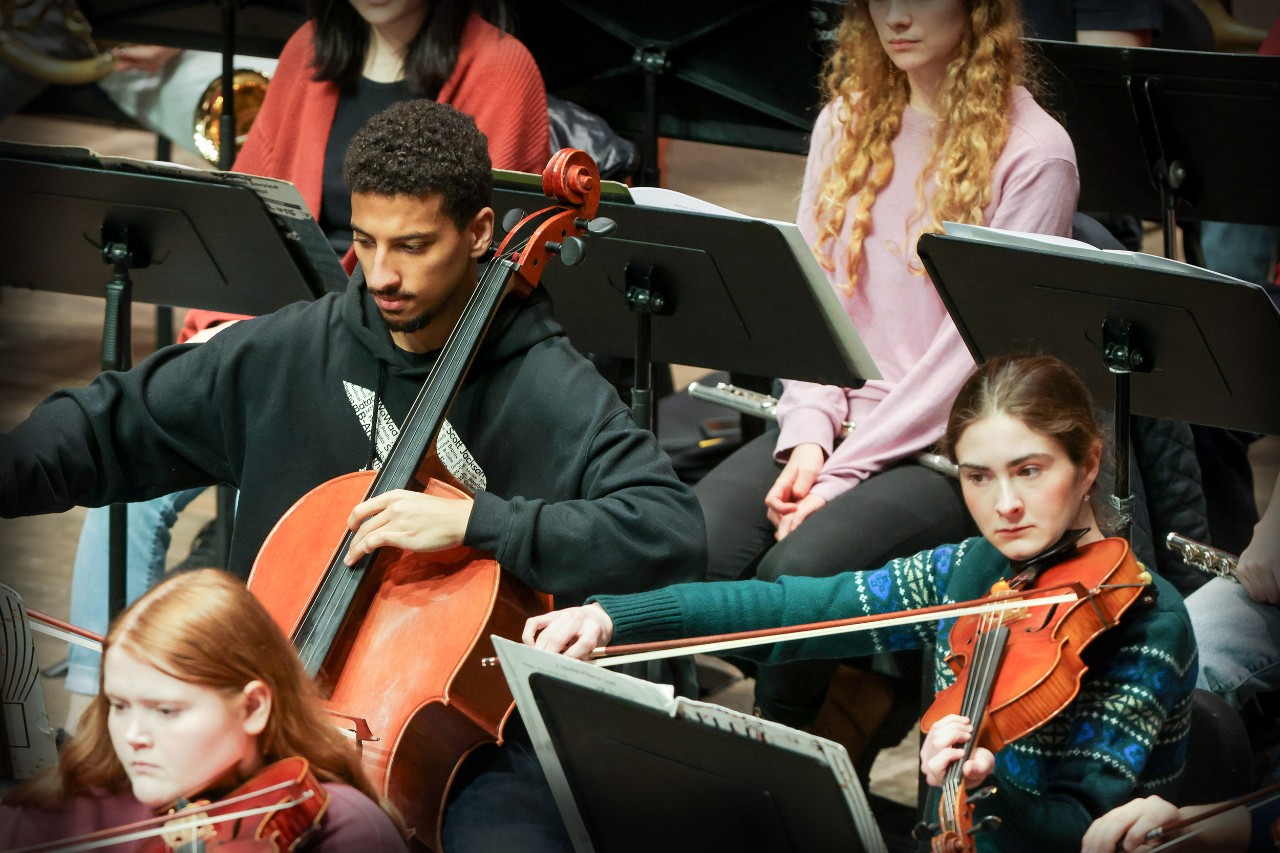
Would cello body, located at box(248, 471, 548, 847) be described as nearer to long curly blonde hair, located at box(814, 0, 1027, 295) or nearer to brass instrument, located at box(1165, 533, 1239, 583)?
brass instrument, located at box(1165, 533, 1239, 583)

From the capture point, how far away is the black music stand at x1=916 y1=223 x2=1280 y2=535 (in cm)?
209

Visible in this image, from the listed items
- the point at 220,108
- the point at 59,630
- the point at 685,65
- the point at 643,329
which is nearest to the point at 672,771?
the point at 59,630

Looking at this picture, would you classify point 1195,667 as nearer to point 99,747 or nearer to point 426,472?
point 426,472

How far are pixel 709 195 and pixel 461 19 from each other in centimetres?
260

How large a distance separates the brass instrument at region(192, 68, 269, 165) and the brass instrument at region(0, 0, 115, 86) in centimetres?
26

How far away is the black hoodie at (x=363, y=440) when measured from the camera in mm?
1865

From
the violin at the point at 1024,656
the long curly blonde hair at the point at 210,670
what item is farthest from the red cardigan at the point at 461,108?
the long curly blonde hair at the point at 210,670

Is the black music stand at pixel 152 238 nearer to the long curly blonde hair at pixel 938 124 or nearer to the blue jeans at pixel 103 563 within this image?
the blue jeans at pixel 103 563

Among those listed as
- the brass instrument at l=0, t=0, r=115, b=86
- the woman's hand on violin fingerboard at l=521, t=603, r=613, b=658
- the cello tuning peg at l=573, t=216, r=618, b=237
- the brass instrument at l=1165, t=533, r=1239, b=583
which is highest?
the brass instrument at l=0, t=0, r=115, b=86

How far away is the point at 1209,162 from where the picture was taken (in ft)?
9.58

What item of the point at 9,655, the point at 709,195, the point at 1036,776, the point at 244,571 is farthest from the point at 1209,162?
the point at 709,195

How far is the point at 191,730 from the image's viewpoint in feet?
4.14

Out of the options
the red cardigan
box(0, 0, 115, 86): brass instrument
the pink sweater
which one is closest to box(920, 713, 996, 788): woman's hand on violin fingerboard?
the pink sweater

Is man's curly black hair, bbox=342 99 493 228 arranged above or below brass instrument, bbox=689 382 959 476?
above
